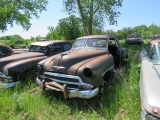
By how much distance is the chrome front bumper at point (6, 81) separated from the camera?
605 centimetres

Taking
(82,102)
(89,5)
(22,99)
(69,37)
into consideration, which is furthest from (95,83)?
(89,5)

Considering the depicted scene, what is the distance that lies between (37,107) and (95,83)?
156 centimetres

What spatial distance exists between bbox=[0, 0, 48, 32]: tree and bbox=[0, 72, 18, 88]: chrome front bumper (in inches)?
785

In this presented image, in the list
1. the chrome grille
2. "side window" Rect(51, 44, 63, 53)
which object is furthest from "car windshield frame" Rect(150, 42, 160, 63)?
"side window" Rect(51, 44, 63, 53)

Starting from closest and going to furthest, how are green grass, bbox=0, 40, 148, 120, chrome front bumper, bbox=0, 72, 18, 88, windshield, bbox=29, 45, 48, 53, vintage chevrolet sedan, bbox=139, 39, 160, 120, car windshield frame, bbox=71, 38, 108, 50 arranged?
vintage chevrolet sedan, bbox=139, 39, 160, 120 → green grass, bbox=0, 40, 148, 120 → chrome front bumper, bbox=0, 72, 18, 88 → car windshield frame, bbox=71, 38, 108, 50 → windshield, bbox=29, 45, 48, 53

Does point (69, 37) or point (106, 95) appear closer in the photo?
point (106, 95)

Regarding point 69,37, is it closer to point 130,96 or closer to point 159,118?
point 130,96

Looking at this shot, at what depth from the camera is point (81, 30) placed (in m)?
26.0

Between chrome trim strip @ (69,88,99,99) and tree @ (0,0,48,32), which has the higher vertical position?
tree @ (0,0,48,32)

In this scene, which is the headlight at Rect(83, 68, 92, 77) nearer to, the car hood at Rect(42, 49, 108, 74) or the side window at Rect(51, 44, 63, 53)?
the car hood at Rect(42, 49, 108, 74)

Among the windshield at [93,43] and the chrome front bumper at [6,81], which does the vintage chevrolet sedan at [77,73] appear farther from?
the chrome front bumper at [6,81]

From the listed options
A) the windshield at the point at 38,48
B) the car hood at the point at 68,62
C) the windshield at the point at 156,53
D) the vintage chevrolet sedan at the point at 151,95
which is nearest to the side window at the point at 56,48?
the windshield at the point at 38,48

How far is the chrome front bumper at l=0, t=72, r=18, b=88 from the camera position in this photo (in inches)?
238

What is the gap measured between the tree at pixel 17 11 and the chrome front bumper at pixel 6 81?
1993 centimetres
